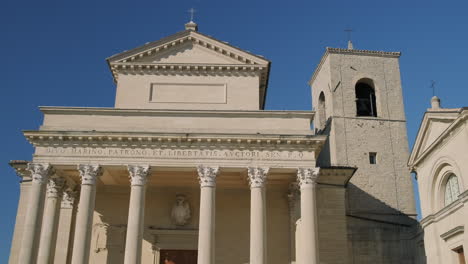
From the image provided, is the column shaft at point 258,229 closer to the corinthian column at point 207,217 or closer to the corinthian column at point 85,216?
the corinthian column at point 207,217

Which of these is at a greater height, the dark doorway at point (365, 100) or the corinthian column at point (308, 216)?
the dark doorway at point (365, 100)

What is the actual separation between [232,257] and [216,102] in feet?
22.8

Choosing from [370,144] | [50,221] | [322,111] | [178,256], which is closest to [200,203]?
[178,256]

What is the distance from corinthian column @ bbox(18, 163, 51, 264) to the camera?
62.4 feet

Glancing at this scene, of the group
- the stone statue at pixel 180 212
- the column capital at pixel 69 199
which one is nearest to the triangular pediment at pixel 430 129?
the stone statue at pixel 180 212

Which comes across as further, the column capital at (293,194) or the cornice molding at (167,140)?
the column capital at (293,194)

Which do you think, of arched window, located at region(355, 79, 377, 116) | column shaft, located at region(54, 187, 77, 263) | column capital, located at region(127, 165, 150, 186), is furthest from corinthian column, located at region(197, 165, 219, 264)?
arched window, located at region(355, 79, 377, 116)

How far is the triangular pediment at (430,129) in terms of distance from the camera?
19.9 metres

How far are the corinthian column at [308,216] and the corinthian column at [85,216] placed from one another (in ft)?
26.0

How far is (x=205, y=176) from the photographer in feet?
65.8

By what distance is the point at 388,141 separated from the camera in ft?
98.0

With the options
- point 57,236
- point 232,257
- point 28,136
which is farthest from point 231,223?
point 28,136

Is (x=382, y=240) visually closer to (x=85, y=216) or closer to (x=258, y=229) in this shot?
(x=258, y=229)

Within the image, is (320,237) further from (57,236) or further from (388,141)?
(57,236)
